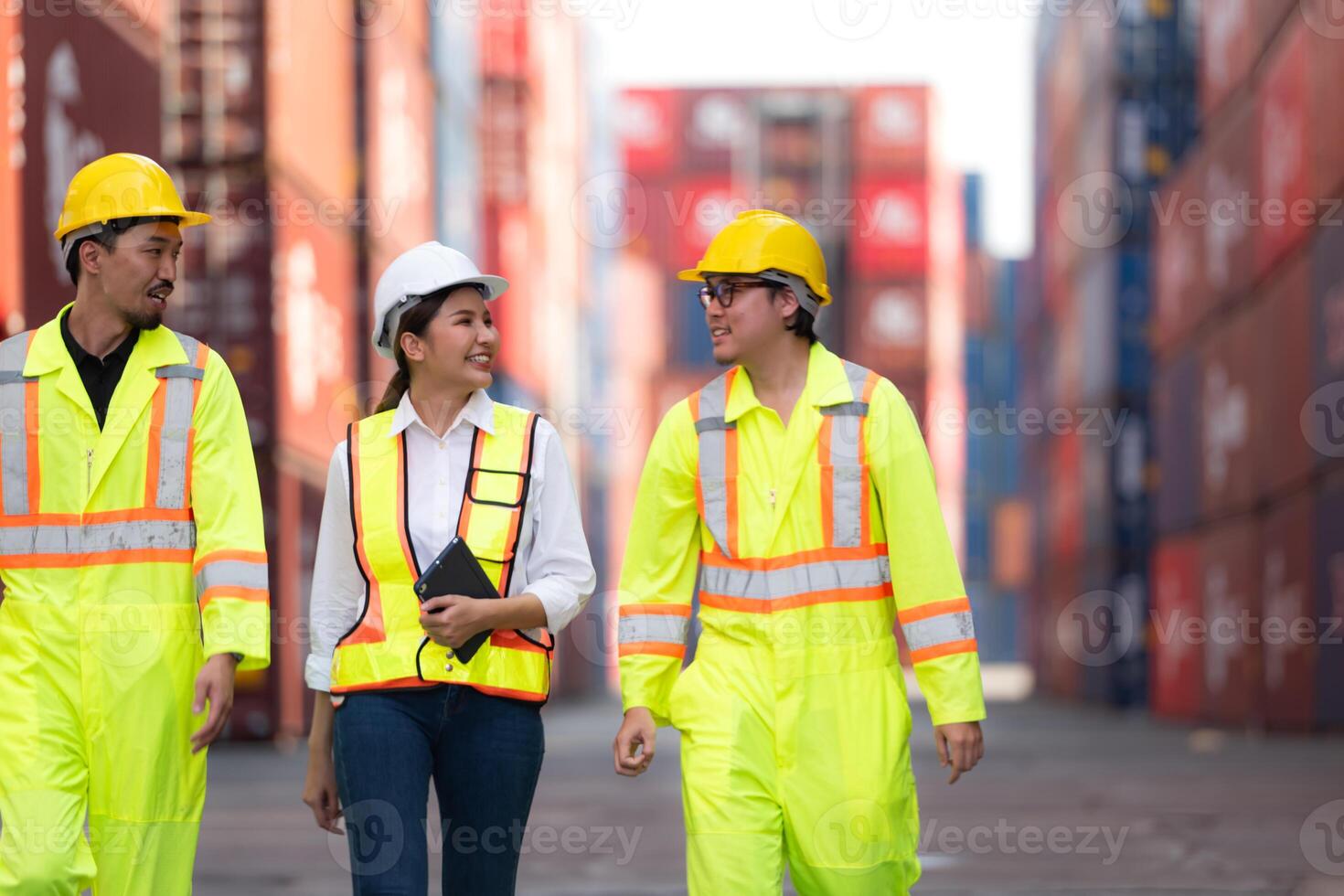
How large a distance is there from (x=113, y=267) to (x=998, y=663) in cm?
7077

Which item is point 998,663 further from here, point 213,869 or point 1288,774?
point 213,869

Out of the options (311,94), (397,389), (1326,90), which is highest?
(311,94)

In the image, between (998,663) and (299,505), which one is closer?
(299,505)

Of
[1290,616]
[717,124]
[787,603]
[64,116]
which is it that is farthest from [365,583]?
[717,124]

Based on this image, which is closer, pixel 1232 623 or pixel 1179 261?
pixel 1232 623

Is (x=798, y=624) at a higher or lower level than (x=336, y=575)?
lower

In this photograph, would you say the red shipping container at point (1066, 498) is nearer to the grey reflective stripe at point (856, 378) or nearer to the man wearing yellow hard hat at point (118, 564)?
the grey reflective stripe at point (856, 378)

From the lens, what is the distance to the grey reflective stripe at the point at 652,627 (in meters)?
4.58

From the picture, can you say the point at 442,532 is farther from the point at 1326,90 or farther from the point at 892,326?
the point at 892,326

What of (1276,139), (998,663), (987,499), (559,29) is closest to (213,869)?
(1276,139)

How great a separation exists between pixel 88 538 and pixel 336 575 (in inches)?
20.2

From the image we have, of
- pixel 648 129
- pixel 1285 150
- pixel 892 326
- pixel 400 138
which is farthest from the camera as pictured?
pixel 648 129

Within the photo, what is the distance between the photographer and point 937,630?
442 cm

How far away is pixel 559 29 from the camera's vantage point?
39.6 m
